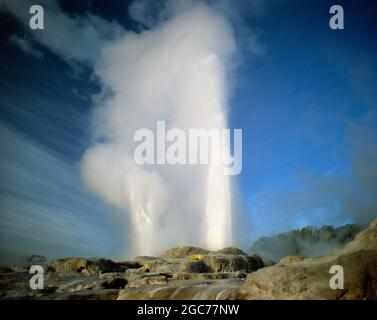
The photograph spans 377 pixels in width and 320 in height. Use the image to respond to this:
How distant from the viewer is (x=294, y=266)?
1009 cm

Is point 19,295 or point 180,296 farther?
point 19,295

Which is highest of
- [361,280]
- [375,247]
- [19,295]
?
[375,247]

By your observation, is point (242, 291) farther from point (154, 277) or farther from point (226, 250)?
point (226, 250)

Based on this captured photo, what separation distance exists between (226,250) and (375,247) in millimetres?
23204

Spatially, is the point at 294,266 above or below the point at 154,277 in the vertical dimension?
Result: above

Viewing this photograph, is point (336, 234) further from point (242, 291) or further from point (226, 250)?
point (242, 291)

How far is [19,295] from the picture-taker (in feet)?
47.1

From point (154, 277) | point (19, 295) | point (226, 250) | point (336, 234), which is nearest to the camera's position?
point (19, 295)
